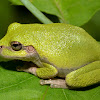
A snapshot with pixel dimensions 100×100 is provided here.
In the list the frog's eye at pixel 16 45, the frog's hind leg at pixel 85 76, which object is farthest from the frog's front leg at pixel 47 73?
the frog's eye at pixel 16 45

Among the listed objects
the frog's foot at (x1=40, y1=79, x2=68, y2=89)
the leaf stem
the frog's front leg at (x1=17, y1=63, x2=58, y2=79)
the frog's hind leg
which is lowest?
the frog's hind leg

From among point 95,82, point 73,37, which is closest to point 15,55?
point 73,37

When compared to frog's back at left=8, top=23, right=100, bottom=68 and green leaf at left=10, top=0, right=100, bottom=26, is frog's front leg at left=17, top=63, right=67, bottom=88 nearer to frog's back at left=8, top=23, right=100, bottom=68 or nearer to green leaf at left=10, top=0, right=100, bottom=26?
frog's back at left=8, top=23, right=100, bottom=68

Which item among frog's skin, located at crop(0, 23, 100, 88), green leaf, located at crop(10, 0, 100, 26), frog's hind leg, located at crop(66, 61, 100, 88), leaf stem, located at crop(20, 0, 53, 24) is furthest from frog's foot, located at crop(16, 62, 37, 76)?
green leaf, located at crop(10, 0, 100, 26)

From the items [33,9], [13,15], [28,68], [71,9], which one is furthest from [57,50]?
A: [13,15]

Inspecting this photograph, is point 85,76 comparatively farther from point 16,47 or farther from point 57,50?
point 16,47

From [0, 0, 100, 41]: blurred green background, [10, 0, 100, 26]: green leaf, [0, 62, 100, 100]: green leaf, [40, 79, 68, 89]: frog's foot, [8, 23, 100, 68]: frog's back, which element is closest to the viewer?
[0, 62, 100, 100]: green leaf

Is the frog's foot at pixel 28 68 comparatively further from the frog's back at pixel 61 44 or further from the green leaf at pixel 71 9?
the green leaf at pixel 71 9

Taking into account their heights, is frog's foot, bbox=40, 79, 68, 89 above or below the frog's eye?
below
